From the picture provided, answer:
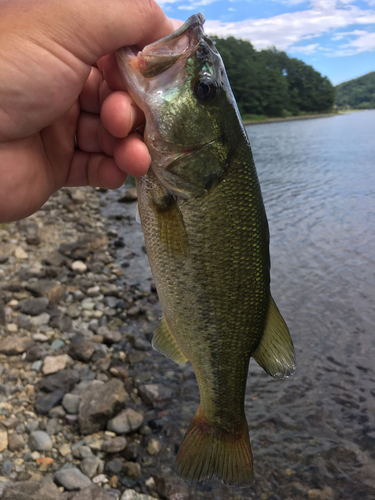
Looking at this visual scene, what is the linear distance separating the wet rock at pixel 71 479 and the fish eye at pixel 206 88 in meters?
3.23

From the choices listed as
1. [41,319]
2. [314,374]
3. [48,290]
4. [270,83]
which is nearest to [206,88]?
[314,374]

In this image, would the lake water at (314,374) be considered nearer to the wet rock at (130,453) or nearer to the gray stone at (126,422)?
the wet rock at (130,453)

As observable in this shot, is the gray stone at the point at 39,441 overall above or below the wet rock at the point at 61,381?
below

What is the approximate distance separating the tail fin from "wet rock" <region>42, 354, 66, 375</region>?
266 cm

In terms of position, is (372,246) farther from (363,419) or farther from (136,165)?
(136,165)

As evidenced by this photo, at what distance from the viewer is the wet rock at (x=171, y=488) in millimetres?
3479

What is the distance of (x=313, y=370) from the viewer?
521 centimetres

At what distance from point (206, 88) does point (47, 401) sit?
3.63m

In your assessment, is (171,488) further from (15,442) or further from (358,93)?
(358,93)

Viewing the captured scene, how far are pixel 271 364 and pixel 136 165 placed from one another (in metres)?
1.38

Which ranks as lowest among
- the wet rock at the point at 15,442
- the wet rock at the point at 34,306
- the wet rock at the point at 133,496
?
the wet rock at the point at 133,496

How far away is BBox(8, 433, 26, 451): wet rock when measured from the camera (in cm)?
350

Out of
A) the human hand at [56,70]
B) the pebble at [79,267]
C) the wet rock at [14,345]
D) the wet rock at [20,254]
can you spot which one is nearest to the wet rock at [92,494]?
the wet rock at [14,345]

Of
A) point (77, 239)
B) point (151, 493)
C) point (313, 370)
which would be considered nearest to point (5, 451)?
point (151, 493)
